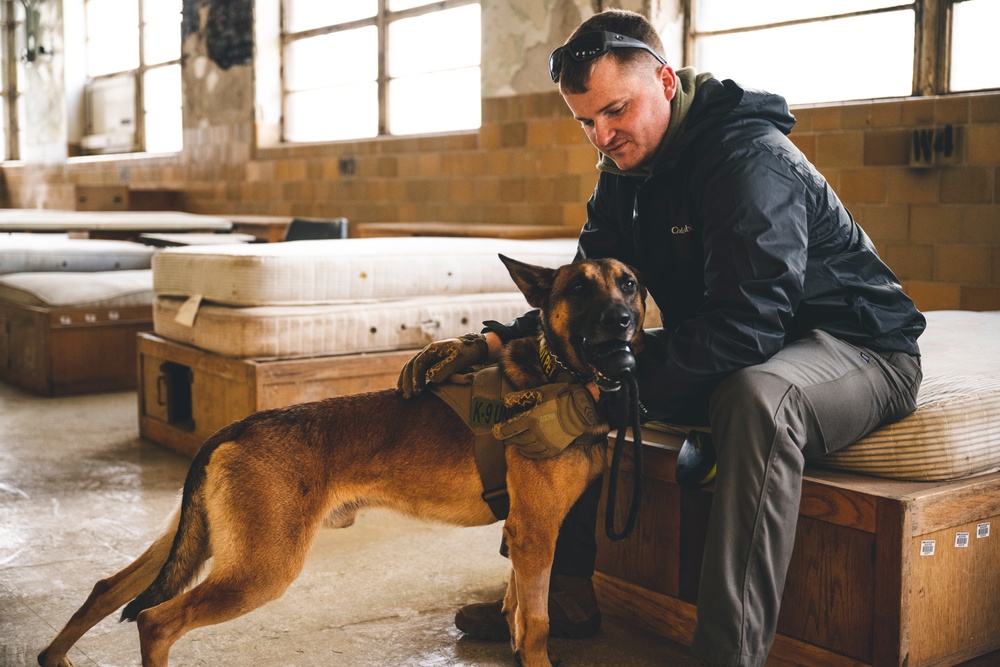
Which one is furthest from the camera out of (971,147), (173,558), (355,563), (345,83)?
(345,83)

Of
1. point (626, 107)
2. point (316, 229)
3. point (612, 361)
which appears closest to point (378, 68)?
point (316, 229)

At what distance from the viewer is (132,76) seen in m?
11.0

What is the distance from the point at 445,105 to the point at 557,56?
5.21m

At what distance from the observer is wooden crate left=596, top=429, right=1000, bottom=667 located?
1839 mm

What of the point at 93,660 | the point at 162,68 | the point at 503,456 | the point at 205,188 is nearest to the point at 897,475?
the point at 503,456

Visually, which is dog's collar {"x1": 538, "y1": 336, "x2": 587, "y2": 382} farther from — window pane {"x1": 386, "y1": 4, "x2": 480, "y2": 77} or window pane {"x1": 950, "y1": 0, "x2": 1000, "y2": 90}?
window pane {"x1": 386, "y1": 4, "x2": 480, "y2": 77}

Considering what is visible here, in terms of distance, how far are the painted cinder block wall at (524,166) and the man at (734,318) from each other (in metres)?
2.40

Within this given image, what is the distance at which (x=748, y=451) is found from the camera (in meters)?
1.81

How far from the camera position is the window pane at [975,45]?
13.8 ft

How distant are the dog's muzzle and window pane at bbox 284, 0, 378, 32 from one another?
649 centimetres

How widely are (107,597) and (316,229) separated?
4.63 meters

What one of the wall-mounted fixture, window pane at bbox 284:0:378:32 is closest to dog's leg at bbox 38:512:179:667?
window pane at bbox 284:0:378:32

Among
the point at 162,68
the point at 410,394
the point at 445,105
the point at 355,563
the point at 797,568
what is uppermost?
the point at 162,68

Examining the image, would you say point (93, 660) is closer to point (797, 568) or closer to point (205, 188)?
point (797, 568)
